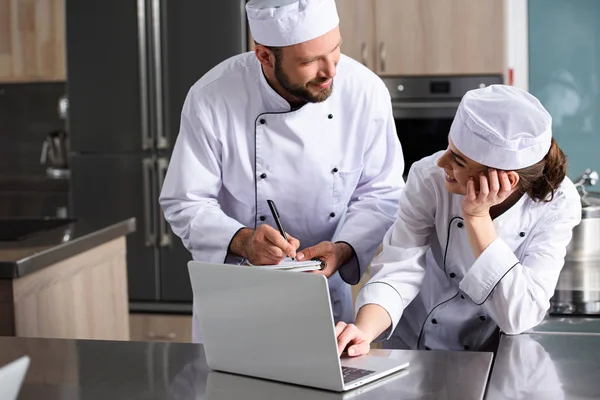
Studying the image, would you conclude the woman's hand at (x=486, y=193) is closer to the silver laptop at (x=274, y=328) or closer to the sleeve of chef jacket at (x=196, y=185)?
the silver laptop at (x=274, y=328)

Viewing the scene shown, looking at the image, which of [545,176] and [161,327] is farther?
[161,327]

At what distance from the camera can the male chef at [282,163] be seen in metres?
2.13

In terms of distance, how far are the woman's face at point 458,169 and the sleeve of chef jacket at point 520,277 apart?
13 cm

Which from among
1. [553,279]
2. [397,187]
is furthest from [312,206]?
[553,279]

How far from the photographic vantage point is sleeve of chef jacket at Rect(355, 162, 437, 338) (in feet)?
5.95

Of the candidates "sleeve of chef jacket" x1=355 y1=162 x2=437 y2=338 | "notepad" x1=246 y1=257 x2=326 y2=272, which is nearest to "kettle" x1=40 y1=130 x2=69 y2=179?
"notepad" x1=246 y1=257 x2=326 y2=272

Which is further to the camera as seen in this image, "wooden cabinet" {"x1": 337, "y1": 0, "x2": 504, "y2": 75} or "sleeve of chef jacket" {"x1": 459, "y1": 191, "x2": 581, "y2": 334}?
"wooden cabinet" {"x1": 337, "y1": 0, "x2": 504, "y2": 75}

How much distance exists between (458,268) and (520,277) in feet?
0.61

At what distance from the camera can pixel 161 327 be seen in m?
4.11

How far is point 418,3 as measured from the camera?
380 cm

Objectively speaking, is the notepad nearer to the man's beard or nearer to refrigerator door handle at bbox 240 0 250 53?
the man's beard

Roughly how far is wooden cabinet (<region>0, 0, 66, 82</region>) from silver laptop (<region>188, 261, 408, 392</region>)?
10.0 feet

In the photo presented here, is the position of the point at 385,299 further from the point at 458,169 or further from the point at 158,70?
the point at 158,70

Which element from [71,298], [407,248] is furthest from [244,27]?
[407,248]
